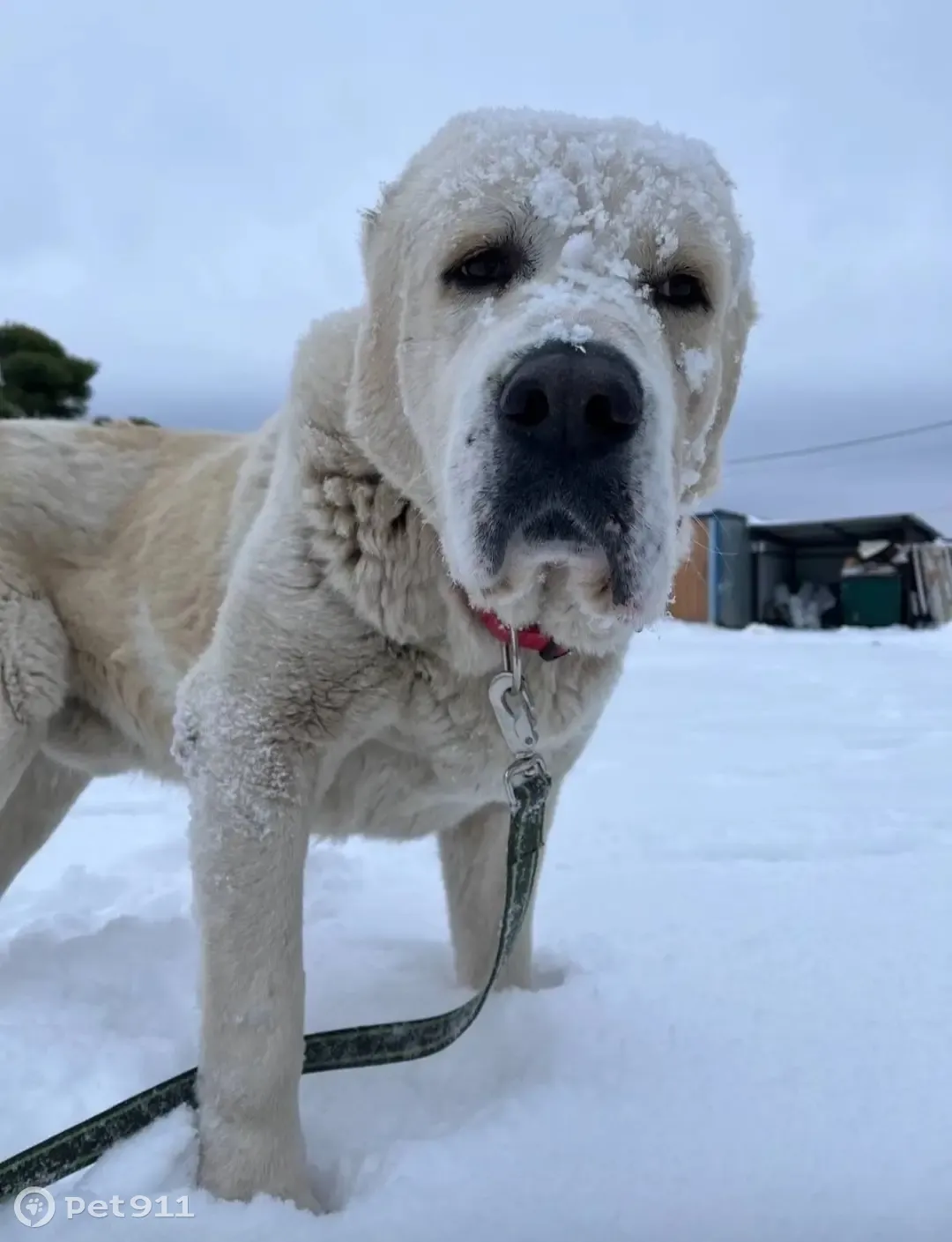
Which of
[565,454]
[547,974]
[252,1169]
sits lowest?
[547,974]

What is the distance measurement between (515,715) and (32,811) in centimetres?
182

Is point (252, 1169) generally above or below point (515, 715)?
below

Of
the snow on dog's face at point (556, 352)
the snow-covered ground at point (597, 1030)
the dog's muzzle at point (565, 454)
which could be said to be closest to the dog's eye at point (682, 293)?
the snow on dog's face at point (556, 352)

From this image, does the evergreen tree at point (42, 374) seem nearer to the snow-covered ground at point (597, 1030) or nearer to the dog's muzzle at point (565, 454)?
the snow-covered ground at point (597, 1030)

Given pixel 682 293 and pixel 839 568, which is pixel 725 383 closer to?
pixel 682 293

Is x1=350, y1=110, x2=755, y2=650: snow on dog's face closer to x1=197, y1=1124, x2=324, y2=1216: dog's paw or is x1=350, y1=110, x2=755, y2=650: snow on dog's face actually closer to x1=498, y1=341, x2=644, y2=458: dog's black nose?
x1=498, y1=341, x2=644, y2=458: dog's black nose

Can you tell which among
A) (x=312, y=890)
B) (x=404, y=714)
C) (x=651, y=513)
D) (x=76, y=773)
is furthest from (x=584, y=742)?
(x=76, y=773)

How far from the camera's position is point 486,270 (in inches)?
76.6

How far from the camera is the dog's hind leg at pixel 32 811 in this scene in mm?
3049

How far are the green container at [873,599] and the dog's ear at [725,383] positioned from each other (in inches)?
770

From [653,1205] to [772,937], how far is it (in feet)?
4.26

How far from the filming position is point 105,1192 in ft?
5.56

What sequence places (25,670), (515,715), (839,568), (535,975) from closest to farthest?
(515,715) → (25,670) → (535,975) → (839,568)

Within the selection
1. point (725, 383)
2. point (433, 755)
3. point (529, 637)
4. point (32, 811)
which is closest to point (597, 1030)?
point (433, 755)
